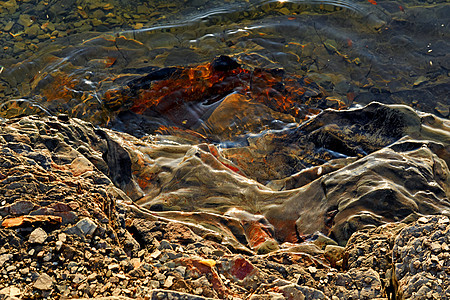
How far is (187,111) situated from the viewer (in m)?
4.64

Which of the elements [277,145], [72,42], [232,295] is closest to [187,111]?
[277,145]

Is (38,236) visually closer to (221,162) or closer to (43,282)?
(43,282)

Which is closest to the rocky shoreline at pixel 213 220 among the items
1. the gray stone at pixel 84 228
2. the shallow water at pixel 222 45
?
the gray stone at pixel 84 228

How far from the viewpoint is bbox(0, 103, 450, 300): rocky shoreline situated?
6.54 feet

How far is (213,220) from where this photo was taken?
2828 millimetres

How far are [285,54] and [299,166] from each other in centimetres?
218

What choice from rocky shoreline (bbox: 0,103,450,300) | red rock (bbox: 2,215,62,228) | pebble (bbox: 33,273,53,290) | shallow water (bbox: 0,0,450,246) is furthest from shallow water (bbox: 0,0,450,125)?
pebble (bbox: 33,273,53,290)

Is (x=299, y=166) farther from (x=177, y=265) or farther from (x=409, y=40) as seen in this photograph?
(x=409, y=40)

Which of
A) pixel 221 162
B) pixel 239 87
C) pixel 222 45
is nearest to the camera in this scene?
pixel 221 162

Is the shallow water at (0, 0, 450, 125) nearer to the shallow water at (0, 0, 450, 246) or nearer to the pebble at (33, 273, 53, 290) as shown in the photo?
the shallow water at (0, 0, 450, 246)

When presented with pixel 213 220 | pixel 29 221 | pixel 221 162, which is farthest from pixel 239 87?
pixel 29 221

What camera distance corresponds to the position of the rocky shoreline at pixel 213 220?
1.99 metres

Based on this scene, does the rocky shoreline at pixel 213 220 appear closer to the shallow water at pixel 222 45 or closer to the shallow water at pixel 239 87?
the shallow water at pixel 239 87

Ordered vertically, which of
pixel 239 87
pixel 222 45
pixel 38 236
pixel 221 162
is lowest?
pixel 221 162
